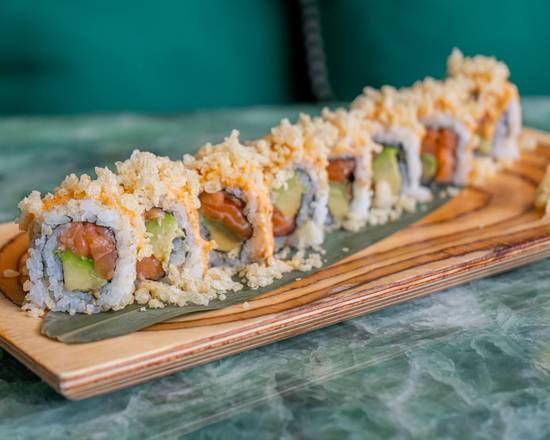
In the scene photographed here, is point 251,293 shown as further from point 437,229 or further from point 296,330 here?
point 437,229

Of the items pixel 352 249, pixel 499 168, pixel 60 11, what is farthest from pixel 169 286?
pixel 60 11

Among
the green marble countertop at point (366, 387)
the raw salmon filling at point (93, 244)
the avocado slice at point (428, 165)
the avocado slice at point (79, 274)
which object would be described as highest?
the raw salmon filling at point (93, 244)

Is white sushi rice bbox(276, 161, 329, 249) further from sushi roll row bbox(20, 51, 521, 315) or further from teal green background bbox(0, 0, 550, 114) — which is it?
teal green background bbox(0, 0, 550, 114)

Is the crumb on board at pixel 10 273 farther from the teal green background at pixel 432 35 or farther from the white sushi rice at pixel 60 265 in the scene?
the teal green background at pixel 432 35

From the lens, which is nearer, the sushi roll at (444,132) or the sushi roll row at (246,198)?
the sushi roll row at (246,198)

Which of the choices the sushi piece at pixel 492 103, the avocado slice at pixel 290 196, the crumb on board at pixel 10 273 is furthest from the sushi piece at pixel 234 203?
the sushi piece at pixel 492 103

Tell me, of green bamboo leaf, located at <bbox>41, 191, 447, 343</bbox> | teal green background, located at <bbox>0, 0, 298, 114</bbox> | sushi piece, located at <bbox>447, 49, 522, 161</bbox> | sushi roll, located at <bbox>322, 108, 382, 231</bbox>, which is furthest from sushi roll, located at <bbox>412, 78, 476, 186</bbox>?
teal green background, located at <bbox>0, 0, 298, 114</bbox>

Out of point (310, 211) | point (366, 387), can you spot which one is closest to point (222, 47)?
point (310, 211)
